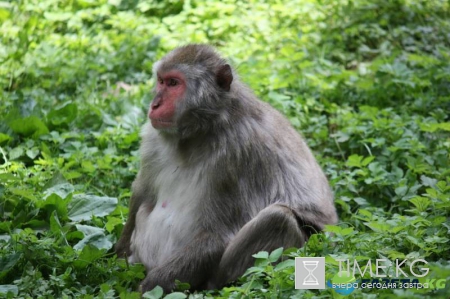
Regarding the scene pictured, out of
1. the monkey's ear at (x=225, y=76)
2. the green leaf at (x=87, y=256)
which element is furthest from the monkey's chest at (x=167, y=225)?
the monkey's ear at (x=225, y=76)

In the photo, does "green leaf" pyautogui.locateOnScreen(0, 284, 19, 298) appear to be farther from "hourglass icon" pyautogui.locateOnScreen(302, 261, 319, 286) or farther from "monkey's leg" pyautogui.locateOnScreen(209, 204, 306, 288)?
"hourglass icon" pyautogui.locateOnScreen(302, 261, 319, 286)

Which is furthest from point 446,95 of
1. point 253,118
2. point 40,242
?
point 40,242

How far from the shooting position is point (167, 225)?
221 inches

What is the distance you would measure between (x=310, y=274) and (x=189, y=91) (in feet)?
5.48

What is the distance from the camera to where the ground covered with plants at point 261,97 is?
5.19 meters

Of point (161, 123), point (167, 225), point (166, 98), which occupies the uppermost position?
point (166, 98)

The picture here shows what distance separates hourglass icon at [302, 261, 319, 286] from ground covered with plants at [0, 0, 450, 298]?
97mm

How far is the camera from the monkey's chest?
5500mm

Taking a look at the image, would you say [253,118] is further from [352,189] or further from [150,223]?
[352,189]

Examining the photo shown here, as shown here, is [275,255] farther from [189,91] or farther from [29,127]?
[29,127]

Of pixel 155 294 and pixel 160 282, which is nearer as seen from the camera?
pixel 155 294

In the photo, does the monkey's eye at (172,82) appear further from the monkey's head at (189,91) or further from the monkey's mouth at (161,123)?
the monkey's mouth at (161,123)

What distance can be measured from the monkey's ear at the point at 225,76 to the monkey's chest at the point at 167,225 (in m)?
0.76

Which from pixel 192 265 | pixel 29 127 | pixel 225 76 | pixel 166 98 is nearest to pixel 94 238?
pixel 192 265
